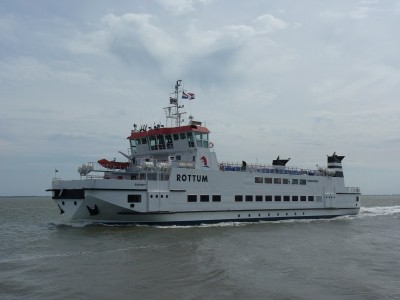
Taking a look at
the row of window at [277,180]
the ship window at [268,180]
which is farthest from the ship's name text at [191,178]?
the ship window at [268,180]

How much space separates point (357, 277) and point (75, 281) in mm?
9918

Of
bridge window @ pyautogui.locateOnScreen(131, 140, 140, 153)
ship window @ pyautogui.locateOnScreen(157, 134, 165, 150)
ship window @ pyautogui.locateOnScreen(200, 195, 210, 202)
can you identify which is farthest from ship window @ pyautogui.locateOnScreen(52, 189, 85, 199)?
ship window @ pyautogui.locateOnScreen(200, 195, 210, 202)

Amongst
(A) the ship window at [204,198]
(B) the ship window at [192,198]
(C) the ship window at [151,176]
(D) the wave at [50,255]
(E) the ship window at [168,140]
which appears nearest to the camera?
(D) the wave at [50,255]

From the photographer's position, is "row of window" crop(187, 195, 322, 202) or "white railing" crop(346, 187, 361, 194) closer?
"row of window" crop(187, 195, 322, 202)

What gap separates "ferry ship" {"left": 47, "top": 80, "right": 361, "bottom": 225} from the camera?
27.2 m

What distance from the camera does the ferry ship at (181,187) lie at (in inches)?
1071

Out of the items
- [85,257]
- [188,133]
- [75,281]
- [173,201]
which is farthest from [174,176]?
[75,281]

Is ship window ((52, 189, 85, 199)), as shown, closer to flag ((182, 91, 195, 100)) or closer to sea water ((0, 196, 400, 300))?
sea water ((0, 196, 400, 300))

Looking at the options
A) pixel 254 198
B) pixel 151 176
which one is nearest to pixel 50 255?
pixel 151 176

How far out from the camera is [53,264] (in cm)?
1662

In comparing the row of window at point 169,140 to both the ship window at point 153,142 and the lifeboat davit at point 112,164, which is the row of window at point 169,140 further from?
the lifeboat davit at point 112,164

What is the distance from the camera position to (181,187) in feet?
96.3

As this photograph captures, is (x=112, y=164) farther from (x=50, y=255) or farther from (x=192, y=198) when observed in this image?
(x=50, y=255)

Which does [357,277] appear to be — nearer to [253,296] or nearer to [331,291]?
[331,291]
